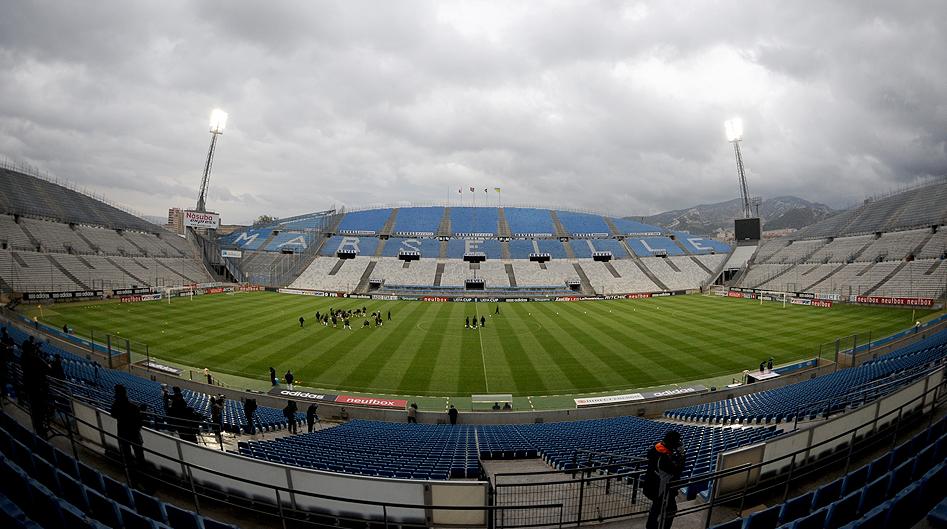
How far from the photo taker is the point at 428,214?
91.8m

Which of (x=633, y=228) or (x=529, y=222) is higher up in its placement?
(x=529, y=222)

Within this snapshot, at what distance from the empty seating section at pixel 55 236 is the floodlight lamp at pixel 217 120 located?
1079 inches

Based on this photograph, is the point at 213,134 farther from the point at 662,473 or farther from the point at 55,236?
the point at 662,473

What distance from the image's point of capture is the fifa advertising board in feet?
229

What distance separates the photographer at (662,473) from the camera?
4.81 meters

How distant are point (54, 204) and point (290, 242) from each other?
3255cm

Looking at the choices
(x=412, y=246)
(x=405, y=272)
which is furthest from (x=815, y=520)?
(x=412, y=246)

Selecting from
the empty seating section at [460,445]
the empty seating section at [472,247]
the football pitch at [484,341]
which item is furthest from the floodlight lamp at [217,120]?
the empty seating section at [460,445]

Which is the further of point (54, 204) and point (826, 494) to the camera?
point (54, 204)

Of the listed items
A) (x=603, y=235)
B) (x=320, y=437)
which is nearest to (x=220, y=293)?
(x=320, y=437)

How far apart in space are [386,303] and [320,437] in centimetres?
3931

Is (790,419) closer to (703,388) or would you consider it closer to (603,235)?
(703,388)

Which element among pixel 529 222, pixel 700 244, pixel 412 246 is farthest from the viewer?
pixel 529 222

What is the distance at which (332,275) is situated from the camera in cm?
6800
